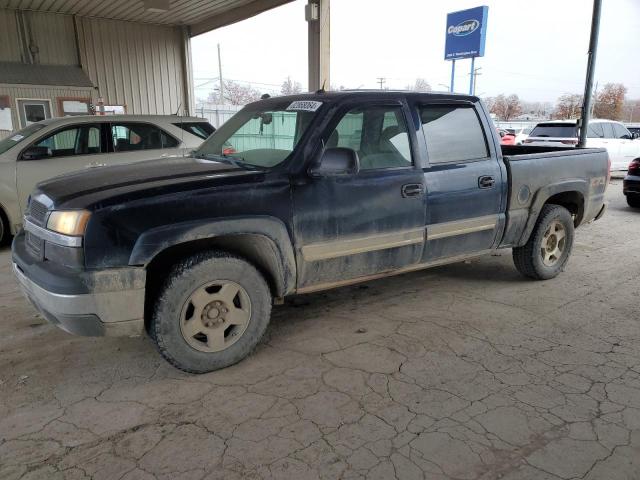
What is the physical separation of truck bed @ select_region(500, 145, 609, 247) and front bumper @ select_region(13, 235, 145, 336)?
3.33 meters

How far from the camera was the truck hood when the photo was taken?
2.85 meters

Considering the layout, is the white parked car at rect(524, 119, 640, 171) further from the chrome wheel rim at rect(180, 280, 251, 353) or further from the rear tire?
the chrome wheel rim at rect(180, 280, 251, 353)

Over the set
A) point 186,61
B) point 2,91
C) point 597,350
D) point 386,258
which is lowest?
point 597,350

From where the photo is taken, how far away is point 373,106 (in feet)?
12.2

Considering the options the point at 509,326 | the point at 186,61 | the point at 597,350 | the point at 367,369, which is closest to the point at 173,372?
the point at 367,369

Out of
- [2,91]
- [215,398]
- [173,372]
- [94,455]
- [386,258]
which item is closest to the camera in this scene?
[94,455]

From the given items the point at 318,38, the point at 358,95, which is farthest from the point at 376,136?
the point at 318,38

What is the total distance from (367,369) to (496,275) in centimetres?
269

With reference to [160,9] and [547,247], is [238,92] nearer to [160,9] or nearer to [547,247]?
[160,9]

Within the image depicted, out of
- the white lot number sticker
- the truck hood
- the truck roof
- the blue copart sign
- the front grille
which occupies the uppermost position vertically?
the blue copart sign

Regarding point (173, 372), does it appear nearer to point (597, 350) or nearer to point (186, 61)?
point (597, 350)

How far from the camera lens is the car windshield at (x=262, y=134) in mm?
3547

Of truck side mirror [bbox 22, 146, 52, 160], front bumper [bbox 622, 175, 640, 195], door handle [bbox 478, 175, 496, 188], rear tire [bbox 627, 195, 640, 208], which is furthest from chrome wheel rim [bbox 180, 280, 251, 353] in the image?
rear tire [bbox 627, 195, 640, 208]

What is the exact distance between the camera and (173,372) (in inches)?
127
